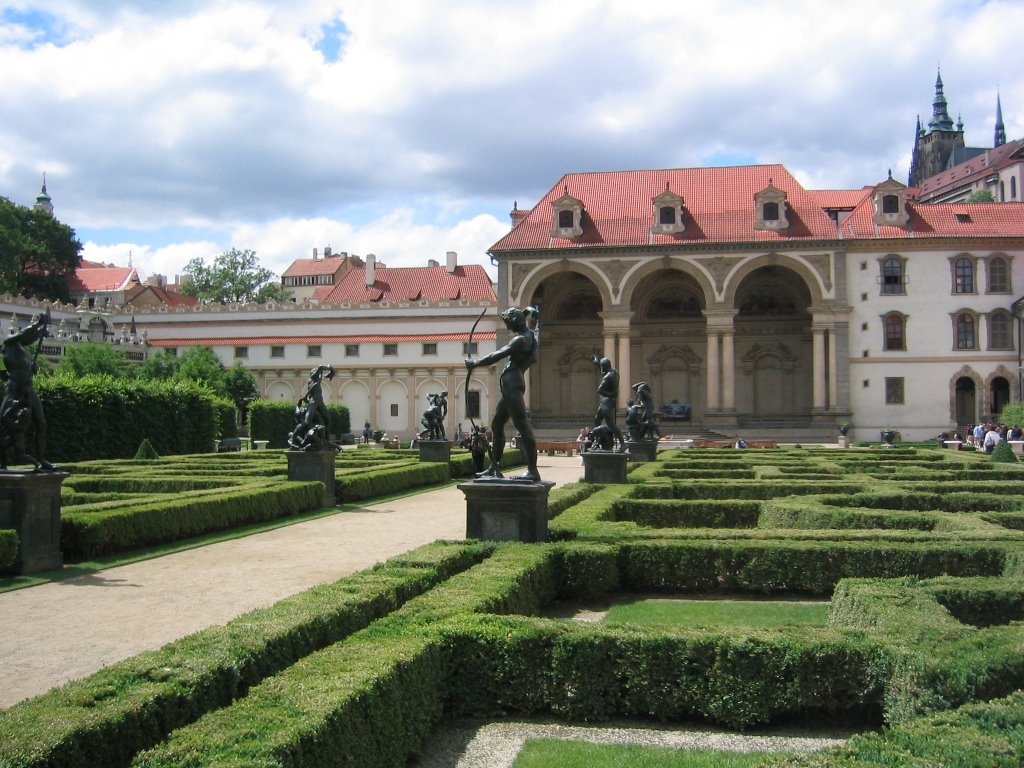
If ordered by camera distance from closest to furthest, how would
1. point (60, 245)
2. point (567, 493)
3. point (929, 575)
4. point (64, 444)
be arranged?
point (929, 575), point (567, 493), point (64, 444), point (60, 245)

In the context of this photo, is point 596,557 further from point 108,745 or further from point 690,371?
point 690,371

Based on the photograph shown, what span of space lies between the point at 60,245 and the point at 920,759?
73.4 meters

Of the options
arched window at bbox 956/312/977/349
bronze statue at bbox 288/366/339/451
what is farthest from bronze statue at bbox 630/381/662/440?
arched window at bbox 956/312/977/349

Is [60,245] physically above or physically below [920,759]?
above

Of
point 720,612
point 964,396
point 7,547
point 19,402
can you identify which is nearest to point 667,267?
point 964,396

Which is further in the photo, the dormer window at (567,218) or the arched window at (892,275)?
the dormer window at (567,218)

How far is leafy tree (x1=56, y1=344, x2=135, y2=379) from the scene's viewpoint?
44.2m

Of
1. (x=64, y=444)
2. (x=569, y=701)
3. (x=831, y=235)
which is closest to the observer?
(x=569, y=701)

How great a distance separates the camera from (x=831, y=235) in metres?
46.6

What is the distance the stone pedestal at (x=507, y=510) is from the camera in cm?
1029

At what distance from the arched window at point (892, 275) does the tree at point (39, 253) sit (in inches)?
2030

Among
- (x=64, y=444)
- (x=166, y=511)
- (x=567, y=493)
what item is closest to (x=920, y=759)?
(x=567, y=493)

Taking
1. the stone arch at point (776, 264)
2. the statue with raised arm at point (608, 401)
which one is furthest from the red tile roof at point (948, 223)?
the statue with raised arm at point (608, 401)

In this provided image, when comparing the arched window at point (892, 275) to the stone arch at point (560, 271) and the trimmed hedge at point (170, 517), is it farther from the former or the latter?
the trimmed hedge at point (170, 517)
